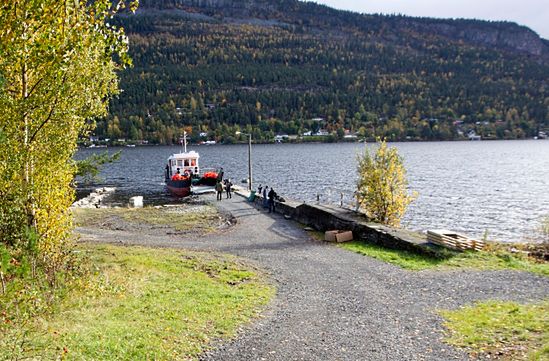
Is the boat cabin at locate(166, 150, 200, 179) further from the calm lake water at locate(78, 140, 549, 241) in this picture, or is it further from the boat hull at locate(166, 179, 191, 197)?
the boat hull at locate(166, 179, 191, 197)

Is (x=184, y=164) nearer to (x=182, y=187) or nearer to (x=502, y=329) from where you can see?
(x=182, y=187)

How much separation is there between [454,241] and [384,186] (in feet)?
24.8

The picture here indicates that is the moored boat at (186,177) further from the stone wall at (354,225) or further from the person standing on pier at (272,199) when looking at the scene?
the stone wall at (354,225)

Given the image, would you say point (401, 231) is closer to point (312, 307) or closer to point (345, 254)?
point (345, 254)

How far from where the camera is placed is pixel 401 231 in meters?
21.8

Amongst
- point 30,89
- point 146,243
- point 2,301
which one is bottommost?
point 146,243

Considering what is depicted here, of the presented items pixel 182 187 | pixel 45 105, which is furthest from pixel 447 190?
pixel 45 105

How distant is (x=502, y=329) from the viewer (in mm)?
10781

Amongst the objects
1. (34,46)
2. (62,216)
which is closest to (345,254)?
(62,216)

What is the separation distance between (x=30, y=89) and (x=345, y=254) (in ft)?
45.1

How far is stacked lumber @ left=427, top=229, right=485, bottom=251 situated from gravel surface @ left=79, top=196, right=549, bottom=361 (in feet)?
8.74

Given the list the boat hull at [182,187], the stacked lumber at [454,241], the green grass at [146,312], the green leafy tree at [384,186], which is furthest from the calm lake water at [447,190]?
the green grass at [146,312]

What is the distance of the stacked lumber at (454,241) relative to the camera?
18.7 metres

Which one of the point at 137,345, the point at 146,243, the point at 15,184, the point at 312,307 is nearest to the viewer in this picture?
the point at 137,345
